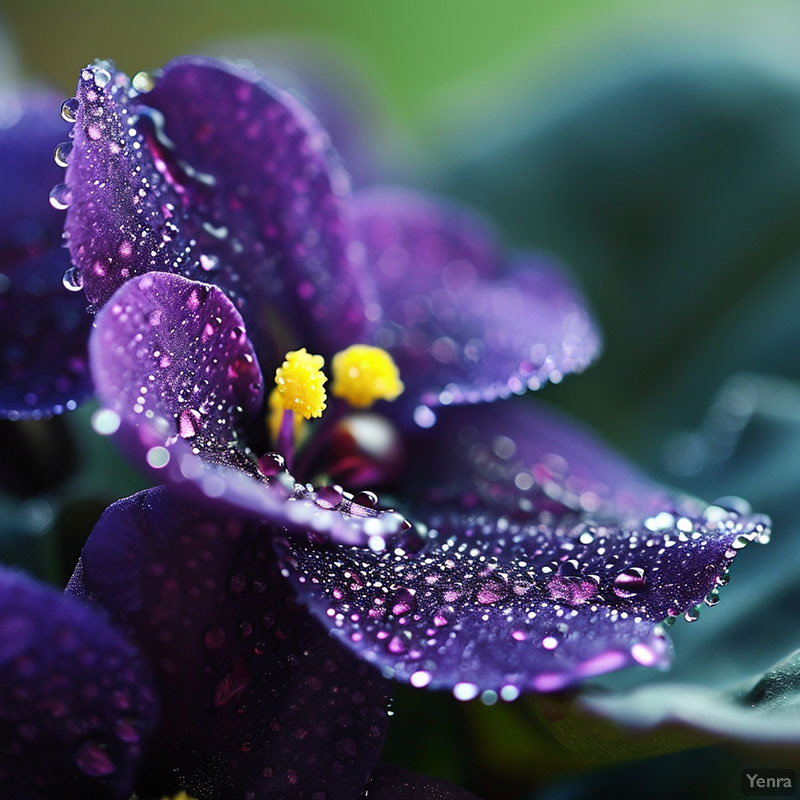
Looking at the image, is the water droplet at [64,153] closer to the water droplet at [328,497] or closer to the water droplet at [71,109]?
the water droplet at [71,109]

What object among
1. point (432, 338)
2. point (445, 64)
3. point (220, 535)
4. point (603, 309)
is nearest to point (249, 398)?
point (220, 535)

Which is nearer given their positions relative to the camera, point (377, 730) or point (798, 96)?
point (377, 730)

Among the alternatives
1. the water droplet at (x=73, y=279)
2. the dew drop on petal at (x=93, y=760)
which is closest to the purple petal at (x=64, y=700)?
the dew drop on petal at (x=93, y=760)

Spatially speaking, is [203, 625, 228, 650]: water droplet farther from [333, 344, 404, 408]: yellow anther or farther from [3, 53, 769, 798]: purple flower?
[333, 344, 404, 408]: yellow anther

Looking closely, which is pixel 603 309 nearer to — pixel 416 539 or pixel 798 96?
pixel 798 96

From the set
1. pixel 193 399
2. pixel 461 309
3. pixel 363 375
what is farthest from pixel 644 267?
pixel 193 399

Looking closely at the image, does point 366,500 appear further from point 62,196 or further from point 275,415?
point 62,196
